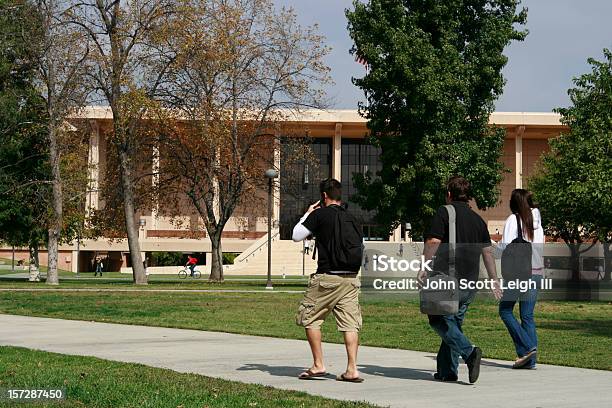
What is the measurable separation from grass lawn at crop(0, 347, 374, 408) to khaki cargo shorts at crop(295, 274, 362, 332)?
41.8 inches

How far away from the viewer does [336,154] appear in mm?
99688

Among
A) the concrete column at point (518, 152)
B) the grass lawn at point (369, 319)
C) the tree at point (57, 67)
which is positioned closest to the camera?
the grass lawn at point (369, 319)

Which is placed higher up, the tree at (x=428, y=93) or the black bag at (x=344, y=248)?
the tree at (x=428, y=93)

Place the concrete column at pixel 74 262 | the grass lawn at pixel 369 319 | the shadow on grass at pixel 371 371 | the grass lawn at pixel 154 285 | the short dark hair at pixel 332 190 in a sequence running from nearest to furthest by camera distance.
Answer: the short dark hair at pixel 332 190 → the shadow on grass at pixel 371 371 → the grass lawn at pixel 369 319 → the grass lawn at pixel 154 285 → the concrete column at pixel 74 262

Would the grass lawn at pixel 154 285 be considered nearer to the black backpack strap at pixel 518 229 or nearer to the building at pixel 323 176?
the black backpack strap at pixel 518 229

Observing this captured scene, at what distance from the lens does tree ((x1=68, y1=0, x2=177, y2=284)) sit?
3762 cm

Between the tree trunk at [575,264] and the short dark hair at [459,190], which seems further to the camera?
the tree trunk at [575,264]

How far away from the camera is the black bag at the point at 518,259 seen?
10797 millimetres

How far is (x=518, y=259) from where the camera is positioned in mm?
10852

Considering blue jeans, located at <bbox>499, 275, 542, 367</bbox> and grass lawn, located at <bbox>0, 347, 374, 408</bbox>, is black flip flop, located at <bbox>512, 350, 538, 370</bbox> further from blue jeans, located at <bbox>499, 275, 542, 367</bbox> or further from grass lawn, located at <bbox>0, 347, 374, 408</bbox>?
grass lawn, located at <bbox>0, 347, 374, 408</bbox>

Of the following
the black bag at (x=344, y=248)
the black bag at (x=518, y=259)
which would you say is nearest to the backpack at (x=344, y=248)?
the black bag at (x=344, y=248)

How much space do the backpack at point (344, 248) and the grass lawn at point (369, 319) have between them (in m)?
3.26

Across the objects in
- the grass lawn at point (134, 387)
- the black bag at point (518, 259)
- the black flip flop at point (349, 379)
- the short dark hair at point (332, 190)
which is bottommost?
the black flip flop at point (349, 379)

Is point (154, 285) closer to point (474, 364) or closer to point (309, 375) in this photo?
point (309, 375)
